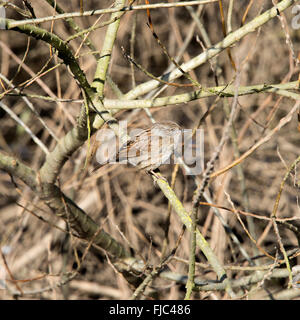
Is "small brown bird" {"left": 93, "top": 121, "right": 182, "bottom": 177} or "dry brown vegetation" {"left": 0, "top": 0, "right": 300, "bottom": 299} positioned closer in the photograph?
"small brown bird" {"left": 93, "top": 121, "right": 182, "bottom": 177}

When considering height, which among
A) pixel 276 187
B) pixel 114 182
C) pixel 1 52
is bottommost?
pixel 276 187

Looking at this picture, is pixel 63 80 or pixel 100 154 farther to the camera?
pixel 63 80

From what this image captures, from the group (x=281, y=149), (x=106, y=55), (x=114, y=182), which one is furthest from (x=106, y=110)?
(x=281, y=149)

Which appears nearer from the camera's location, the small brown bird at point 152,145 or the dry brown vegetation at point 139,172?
the small brown bird at point 152,145

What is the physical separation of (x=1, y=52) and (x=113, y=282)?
13.1 ft

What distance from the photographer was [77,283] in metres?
5.81

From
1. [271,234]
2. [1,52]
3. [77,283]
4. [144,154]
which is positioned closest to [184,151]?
[144,154]

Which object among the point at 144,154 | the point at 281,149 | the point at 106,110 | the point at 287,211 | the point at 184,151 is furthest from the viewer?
the point at 281,149

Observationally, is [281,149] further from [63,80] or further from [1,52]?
[1,52]

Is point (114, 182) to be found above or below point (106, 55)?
below

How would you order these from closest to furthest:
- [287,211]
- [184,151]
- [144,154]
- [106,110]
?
1. [106,110]
2. [144,154]
3. [184,151]
4. [287,211]

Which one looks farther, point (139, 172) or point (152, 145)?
point (139, 172)

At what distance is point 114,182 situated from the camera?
589 cm

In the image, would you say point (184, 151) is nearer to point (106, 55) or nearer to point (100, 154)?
point (100, 154)
